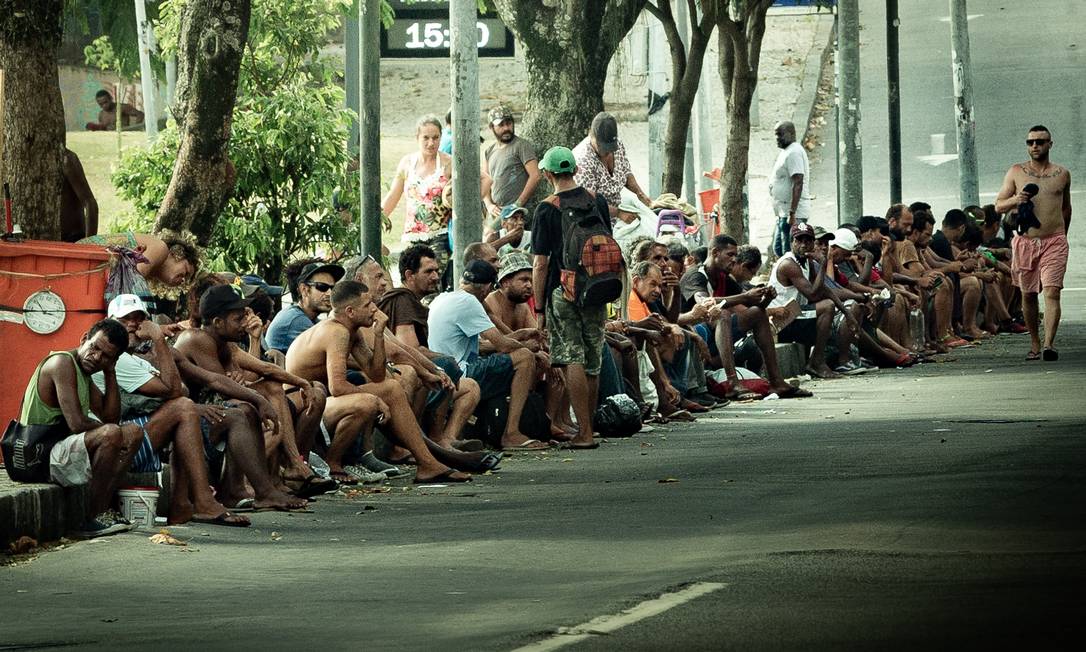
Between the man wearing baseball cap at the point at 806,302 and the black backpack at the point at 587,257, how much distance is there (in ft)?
16.3

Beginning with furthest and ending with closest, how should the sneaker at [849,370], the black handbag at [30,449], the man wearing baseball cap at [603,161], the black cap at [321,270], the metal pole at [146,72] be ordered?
the metal pole at [146,72], the sneaker at [849,370], the man wearing baseball cap at [603,161], the black cap at [321,270], the black handbag at [30,449]

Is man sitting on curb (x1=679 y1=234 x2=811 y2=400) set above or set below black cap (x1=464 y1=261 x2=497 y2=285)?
below

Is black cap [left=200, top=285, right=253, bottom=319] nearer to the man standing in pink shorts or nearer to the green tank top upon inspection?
the green tank top

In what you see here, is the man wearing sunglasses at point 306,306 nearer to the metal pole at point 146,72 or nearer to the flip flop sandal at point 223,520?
the flip flop sandal at point 223,520

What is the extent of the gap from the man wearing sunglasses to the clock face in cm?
230

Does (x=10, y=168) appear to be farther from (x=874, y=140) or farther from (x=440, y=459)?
(x=874, y=140)

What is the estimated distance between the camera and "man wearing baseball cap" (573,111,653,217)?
801 inches

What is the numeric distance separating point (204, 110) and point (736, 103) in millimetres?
13801

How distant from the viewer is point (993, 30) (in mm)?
54562

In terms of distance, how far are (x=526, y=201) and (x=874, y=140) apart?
87.5 ft

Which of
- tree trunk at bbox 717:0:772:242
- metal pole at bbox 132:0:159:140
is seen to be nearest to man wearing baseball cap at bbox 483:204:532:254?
metal pole at bbox 132:0:159:140

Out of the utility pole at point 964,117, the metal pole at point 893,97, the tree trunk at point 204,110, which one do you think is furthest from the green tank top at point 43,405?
the utility pole at point 964,117

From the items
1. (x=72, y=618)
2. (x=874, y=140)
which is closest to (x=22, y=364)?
(x=72, y=618)

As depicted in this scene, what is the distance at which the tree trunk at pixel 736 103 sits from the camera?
28.1 meters
